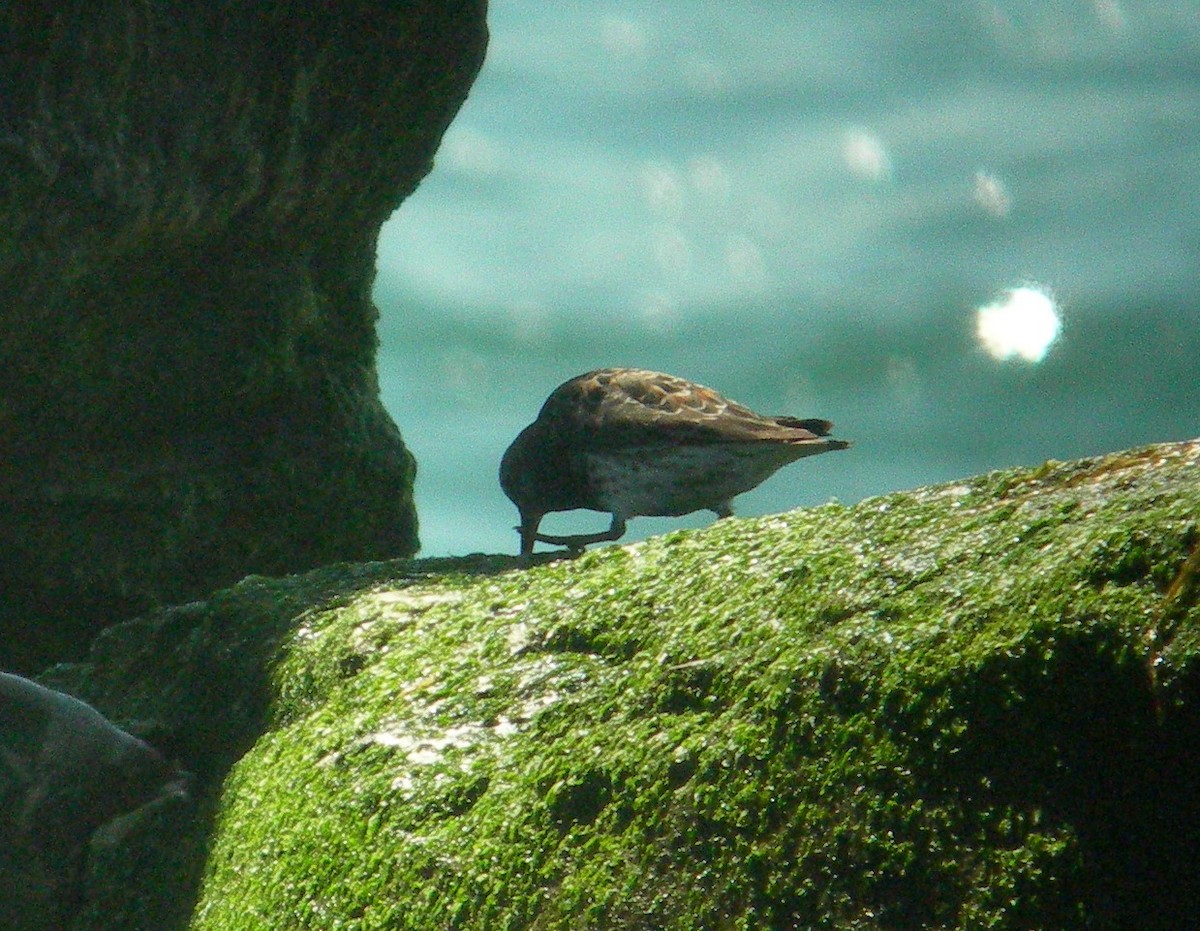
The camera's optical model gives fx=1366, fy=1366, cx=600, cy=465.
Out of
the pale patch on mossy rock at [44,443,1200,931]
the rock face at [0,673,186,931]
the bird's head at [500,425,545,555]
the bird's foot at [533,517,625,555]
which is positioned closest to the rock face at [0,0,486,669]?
the bird's foot at [533,517,625,555]

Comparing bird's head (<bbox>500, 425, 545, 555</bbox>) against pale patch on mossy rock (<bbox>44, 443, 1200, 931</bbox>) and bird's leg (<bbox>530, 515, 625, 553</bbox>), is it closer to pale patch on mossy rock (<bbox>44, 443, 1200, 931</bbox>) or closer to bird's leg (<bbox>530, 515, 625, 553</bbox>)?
bird's leg (<bbox>530, 515, 625, 553</bbox>)

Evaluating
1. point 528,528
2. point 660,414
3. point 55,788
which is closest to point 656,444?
point 660,414

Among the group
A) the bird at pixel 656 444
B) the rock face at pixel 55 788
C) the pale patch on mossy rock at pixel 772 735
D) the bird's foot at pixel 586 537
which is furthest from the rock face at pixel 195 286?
the pale patch on mossy rock at pixel 772 735

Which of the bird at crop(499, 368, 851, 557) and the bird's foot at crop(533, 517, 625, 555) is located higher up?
the bird at crop(499, 368, 851, 557)

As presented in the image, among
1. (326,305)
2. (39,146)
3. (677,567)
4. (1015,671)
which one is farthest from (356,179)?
(1015,671)

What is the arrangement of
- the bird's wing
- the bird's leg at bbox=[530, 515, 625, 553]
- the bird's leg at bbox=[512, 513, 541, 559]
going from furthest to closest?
the bird's leg at bbox=[512, 513, 541, 559], the bird's leg at bbox=[530, 515, 625, 553], the bird's wing

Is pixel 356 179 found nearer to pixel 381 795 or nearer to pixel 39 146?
pixel 39 146
